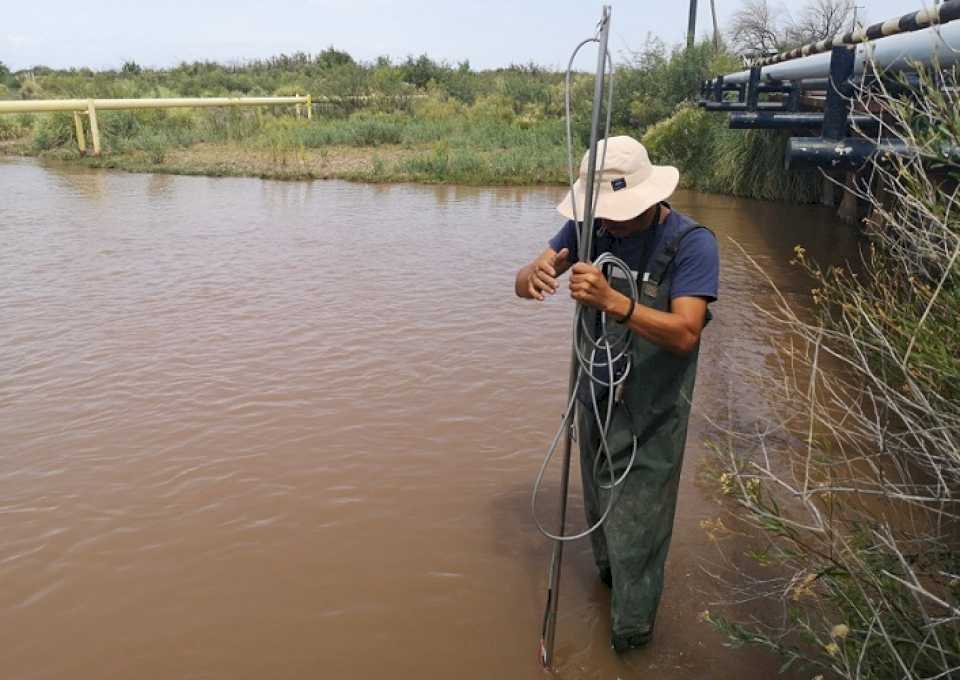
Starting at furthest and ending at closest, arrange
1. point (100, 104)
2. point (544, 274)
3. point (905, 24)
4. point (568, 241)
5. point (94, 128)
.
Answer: point (100, 104) → point (94, 128) → point (905, 24) → point (568, 241) → point (544, 274)

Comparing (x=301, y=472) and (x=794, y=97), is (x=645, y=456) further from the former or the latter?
(x=794, y=97)

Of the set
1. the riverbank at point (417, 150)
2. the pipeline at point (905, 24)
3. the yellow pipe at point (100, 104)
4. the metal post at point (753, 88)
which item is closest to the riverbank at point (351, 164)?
the riverbank at point (417, 150)

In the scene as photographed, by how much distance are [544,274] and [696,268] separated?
49 cm

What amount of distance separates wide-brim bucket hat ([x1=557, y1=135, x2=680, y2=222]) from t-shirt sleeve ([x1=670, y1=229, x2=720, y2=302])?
0.57 feet

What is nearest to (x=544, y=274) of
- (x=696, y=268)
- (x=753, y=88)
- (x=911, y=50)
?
(x=696, y=268)

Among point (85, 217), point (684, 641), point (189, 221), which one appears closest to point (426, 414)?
point (684, 641)

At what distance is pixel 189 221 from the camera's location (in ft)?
41.2

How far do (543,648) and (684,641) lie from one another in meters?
0.58

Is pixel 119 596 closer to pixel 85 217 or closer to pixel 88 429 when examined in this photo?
pixel 88 429

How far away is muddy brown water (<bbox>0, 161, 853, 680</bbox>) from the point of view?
3152mm

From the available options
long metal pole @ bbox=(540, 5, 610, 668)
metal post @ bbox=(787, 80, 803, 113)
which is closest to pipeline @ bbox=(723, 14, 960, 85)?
long metal pole @ bbox=(540, 5, 610, 668)

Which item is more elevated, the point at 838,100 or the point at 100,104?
the point at 838,100

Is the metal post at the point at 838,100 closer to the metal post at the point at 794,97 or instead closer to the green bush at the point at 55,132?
the metal post at the point at 794,97

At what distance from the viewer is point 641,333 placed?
2398mm
